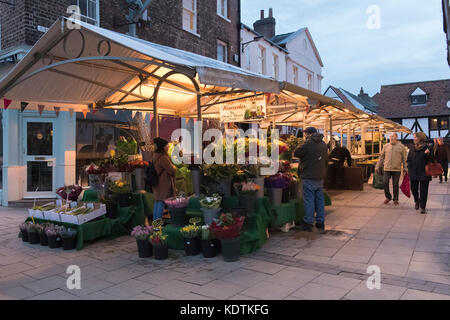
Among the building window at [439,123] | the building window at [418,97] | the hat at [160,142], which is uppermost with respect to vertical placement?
the building window at [418,97]

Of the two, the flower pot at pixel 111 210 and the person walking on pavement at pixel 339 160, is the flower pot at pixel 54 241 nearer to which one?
the flower pot at pixel 111 210

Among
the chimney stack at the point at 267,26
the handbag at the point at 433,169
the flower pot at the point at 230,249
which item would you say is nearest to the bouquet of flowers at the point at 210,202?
the flower pot at the point at 230,249

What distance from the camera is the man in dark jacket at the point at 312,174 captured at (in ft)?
21.4

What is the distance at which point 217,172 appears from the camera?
5.52 meters

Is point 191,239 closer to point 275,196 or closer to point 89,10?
point 275,196

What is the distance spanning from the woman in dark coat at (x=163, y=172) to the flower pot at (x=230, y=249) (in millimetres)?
1601

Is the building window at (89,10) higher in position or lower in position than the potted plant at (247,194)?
higher

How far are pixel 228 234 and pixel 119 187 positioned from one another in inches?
93.4

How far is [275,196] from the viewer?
6227mm

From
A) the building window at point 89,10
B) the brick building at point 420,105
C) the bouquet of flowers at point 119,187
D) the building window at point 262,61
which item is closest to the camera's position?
the bouquet of flowers at point 119,187

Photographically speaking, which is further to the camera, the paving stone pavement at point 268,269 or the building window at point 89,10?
the building window at point 89,10

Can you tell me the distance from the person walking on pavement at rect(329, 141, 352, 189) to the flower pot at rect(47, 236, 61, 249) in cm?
862

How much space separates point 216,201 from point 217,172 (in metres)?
0.46
